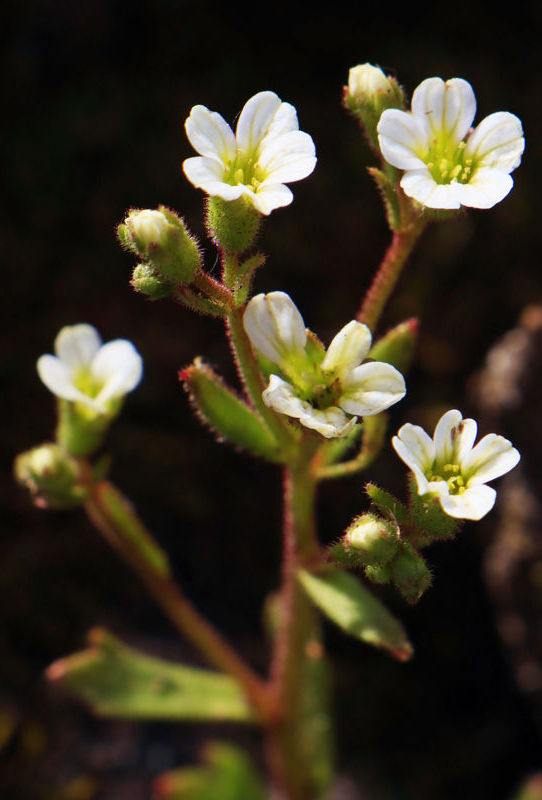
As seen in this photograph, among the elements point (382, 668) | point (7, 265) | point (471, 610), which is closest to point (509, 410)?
point (471, 610)

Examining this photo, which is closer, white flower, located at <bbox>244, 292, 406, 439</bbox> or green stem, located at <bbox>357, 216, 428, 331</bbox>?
white flower, located at <bbox>244, 292, 406, 439</bbox>

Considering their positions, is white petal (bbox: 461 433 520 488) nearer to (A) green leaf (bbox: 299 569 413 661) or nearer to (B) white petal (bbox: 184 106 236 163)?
(A) green leaf (bbox: 299 569 413 661)

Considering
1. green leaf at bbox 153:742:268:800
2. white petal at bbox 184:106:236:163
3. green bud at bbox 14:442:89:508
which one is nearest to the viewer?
white petal at bbox 184:106:236:163

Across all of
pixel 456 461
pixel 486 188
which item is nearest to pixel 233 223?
pixel 486 188

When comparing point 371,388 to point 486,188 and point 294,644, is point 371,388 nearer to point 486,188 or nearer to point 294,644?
point 486,188

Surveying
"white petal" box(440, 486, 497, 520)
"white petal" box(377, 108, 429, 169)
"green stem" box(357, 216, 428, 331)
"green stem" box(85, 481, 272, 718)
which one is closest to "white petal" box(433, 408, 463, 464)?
"white petal" box(440, 486, 497, 520)
